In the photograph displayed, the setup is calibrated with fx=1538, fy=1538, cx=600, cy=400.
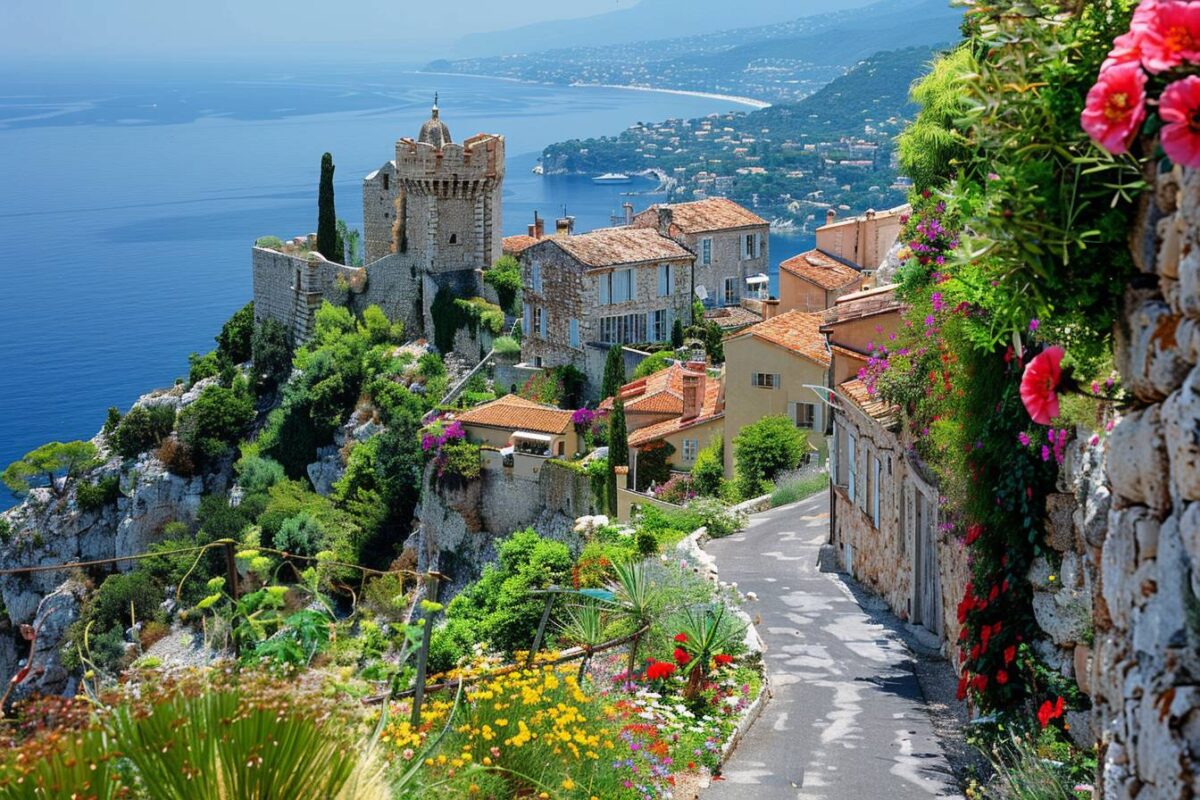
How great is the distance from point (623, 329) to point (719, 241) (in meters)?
9.94

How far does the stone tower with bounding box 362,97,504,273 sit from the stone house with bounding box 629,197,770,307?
534 cm

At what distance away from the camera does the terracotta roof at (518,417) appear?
120ft

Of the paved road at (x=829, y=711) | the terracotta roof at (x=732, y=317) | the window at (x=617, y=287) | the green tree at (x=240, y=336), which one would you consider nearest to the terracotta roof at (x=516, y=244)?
the terracotta roof at (x=732, y=317)

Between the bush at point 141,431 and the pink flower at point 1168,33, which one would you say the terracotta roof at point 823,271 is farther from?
the pink flower at point 1168,33

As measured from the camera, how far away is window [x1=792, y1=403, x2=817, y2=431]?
104 feet

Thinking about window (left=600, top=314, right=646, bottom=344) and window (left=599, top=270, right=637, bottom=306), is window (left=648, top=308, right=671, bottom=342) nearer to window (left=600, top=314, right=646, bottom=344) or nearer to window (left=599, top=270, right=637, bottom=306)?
window (left=600, top=314, right=646, bottom=344)

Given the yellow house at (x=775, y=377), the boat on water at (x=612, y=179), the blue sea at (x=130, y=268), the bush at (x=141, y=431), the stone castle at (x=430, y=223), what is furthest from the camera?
the boat on water at (x=612, y=179)

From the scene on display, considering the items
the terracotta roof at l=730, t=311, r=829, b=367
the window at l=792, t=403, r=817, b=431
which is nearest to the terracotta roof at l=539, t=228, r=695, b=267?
the terracotta roof at l=730, t=311, r=829, b=367

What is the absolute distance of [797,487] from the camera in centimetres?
2825

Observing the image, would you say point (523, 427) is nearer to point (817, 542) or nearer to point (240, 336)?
point (817, 542)

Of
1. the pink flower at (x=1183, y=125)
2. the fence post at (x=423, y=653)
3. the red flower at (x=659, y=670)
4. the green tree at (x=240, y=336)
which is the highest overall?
the pink flower at (x=1183, y=125)

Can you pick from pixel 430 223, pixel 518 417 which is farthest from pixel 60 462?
pixel 518 417

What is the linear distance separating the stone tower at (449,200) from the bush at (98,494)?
14.5 metres

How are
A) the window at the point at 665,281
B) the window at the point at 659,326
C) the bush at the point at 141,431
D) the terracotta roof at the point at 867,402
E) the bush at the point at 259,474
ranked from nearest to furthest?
the terracotta roof at the point at 867,402 → the window at the point at 665,281 → the window at the point at 659,326 → the bush at the point at 259,474 → the bush at the point at 141,431
